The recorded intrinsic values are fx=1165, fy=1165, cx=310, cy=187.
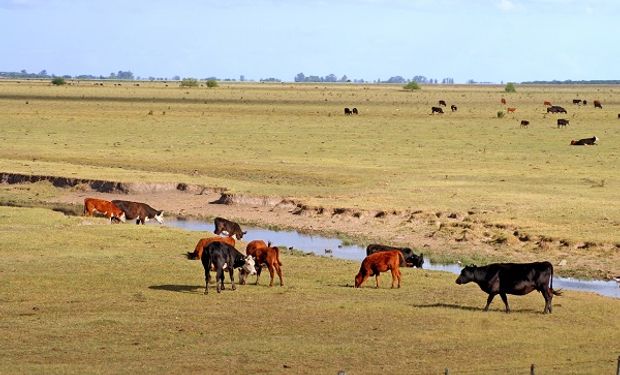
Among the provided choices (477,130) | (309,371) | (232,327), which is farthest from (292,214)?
(477,130)

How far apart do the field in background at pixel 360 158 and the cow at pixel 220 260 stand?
10.2 meters

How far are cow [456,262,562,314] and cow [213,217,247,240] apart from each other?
9604 millimetres

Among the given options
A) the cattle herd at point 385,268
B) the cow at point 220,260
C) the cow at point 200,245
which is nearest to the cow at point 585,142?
the cattle herd at point 385,268

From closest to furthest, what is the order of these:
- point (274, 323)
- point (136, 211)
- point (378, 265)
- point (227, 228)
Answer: point (274, 323) < point (378, 265) < point (227, 228) < point (136, 211)

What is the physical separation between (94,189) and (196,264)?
49.3ft

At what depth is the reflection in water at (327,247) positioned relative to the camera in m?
24.2

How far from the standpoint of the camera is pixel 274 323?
18766 mm

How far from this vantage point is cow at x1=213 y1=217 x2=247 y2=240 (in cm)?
2830

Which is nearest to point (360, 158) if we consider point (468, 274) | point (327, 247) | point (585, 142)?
point (585, 142)

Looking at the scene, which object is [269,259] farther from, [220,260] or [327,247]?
[327,247]

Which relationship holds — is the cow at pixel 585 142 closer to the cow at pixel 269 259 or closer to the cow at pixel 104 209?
the cow at pixel 104 209

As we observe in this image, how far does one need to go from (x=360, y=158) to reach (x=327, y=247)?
19142 mm

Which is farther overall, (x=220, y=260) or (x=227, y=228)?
(x=227, y=228)

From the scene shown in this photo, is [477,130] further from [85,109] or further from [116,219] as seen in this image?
[116,219]
